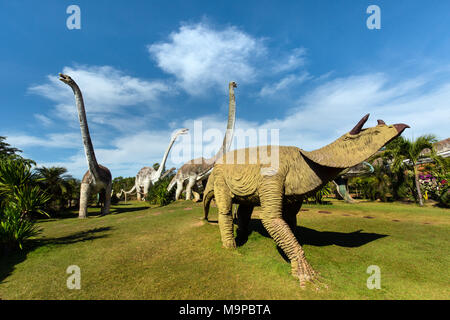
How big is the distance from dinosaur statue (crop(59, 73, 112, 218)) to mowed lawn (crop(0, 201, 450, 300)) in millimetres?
4684

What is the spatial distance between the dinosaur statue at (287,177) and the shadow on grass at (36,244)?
12.3ft

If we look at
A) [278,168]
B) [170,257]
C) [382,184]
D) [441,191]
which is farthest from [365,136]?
[382,184]

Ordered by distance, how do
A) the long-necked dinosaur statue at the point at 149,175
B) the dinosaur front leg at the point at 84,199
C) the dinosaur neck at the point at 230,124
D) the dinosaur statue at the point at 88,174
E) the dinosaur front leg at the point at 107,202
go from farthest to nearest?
the long-necked dinosaur statue at the point at 149,175 < the dinosaur front leg at the point at 107,202 < the dinosaur neck at the point at 230,124 < the dinosaur front leg at the point at 84,199 < the dinosaur statue at the point at 88,174

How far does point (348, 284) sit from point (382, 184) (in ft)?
45.9

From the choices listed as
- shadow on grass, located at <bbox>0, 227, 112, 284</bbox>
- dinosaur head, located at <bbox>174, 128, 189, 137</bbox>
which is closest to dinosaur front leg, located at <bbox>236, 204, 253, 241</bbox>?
shadow on grass, located at <bbox>0, 227, 112, 284</bbox>

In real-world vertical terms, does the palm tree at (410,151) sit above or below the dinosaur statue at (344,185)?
above

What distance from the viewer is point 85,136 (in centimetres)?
853

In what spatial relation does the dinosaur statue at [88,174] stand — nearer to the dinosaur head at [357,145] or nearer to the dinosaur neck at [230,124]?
the dinosaur neck at [230,124]

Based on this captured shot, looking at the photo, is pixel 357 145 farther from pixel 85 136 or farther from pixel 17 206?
pixel 85 136

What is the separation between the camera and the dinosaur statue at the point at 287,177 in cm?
293

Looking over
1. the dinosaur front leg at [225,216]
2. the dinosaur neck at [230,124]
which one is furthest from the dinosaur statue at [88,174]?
the dinosaur front leg at [225,216]
